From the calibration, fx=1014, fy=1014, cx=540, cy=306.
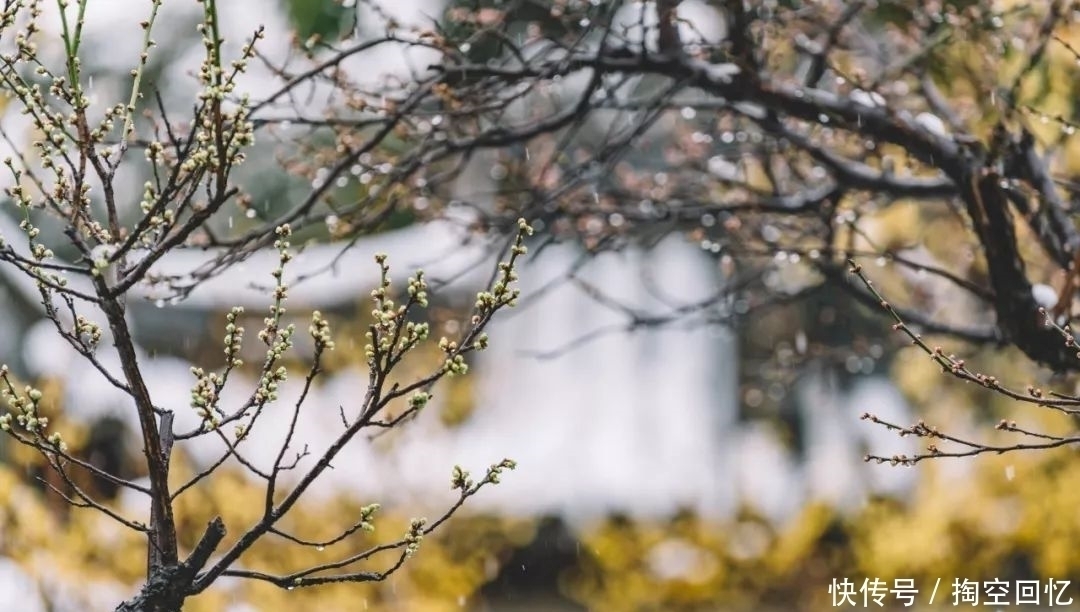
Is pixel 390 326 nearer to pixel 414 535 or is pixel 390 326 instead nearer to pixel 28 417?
pixel 414 535

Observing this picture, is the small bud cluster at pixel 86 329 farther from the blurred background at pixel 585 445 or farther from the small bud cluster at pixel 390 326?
the blurred background at pixel 585 445

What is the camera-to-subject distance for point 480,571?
24.6 feet

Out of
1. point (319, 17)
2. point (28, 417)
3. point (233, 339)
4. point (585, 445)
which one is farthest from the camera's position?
point (585, 445)

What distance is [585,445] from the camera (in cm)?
1213

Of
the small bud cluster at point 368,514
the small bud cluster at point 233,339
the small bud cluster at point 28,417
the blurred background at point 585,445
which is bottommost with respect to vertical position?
the small bud cluster at point 368,514

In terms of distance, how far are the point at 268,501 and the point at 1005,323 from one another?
231 centimetres

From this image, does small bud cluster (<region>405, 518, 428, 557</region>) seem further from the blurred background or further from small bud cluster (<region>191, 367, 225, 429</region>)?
the blurred background

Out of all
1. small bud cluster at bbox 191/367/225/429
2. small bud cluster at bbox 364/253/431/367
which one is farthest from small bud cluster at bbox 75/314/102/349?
small bud cluster at bbox 364/253/431/367

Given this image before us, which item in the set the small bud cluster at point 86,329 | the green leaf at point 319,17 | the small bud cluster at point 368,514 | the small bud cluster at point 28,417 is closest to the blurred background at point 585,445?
the green leaf at point 319,17

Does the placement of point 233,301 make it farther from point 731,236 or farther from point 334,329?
point 731,236

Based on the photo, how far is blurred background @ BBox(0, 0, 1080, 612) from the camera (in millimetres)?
5277

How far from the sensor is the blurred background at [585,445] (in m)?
5.28

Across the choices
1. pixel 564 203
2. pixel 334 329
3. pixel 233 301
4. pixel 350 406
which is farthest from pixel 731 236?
pixel 233 301

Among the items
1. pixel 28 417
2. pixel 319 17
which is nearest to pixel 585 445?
pixel 319 17
